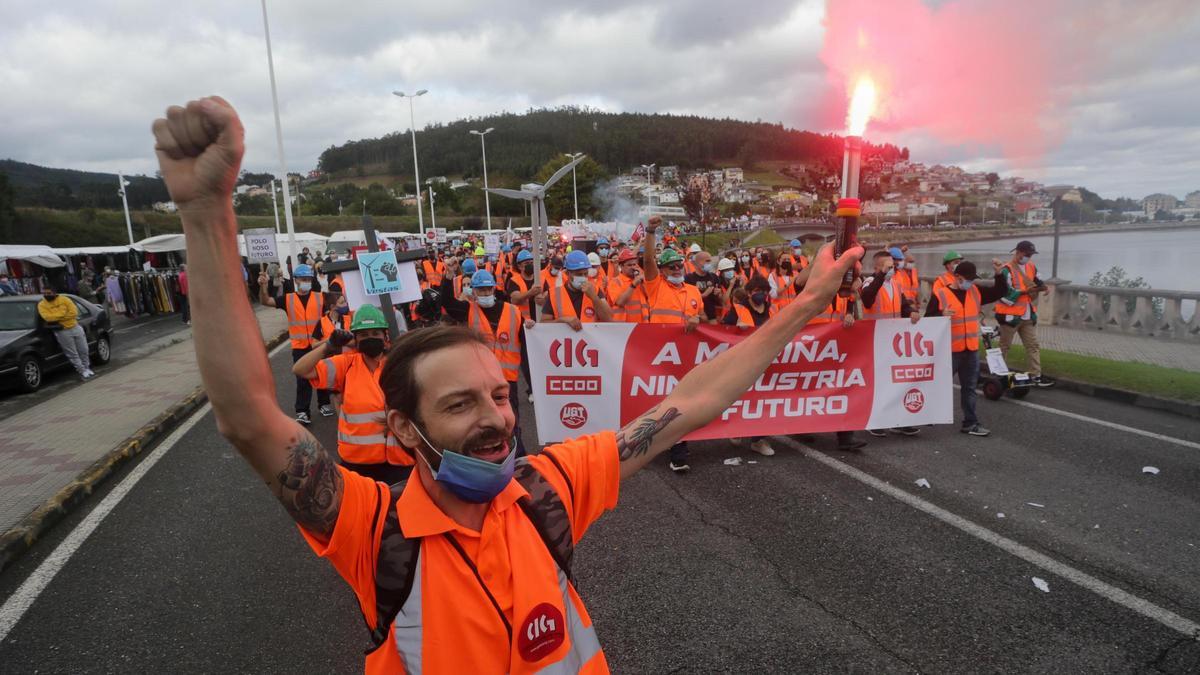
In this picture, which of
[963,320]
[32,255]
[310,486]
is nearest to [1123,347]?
[963,320]

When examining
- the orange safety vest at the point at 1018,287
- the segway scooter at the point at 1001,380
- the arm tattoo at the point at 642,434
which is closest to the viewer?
the arm tattoo at the point at 642,434

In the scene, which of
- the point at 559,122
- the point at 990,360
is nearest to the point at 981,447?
the point at 990,360

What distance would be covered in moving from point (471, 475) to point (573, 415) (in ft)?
16.4

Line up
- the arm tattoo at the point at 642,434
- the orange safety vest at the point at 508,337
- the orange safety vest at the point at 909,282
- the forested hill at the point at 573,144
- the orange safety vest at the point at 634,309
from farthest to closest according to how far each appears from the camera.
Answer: the forested hill at the point at 573,144, the orange safety vest at the point at 909,282, the orange safety vest at the point at 634,309, the orange safety vest at the point at 508,337, the arm tattoo at the point at 642,434

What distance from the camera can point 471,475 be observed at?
58.0 inches

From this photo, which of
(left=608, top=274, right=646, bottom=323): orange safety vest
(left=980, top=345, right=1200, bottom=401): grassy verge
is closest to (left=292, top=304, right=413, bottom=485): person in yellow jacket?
(left=608, top=274, right=646, bottom=323): orange safety vest

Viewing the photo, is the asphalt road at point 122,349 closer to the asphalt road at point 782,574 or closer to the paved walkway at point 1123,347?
the asphalt road at point 782,574

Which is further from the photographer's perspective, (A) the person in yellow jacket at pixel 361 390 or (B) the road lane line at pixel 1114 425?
(B) the road lane line at pixel 1114 425

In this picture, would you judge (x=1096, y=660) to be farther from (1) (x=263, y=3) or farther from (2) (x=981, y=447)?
(1) (x=263, y=3)

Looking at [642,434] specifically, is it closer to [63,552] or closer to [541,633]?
[541,633]

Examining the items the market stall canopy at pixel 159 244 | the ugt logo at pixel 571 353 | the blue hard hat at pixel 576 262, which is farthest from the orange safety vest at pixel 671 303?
the market stall canopy at pixel 159 244

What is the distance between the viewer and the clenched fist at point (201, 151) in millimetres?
1096

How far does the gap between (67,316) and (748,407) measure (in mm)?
12439

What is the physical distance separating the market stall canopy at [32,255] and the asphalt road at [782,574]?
2130 cm
